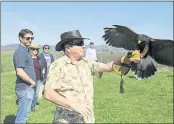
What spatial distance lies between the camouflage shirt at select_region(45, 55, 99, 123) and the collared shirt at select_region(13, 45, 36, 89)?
229 cm

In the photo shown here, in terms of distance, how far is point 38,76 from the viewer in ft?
31.9

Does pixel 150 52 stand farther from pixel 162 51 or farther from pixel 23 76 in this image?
pixel 23 76

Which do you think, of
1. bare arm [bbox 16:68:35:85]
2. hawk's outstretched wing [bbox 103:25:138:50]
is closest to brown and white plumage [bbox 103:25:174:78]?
hawk's outstretched wing [bbox 103:25:138:50]

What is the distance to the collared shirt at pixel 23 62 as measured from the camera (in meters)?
6.66

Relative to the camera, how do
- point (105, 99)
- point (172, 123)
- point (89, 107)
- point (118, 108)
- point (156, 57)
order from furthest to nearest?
point (105, 99), point (118, 108), point (172, 123), point (156, 57), point (89, 107)

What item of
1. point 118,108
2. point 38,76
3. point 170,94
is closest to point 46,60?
point 38,76

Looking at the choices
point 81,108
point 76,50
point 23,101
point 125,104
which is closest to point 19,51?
point 23,101

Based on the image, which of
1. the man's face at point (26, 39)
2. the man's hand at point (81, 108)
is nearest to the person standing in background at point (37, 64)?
the man's face at point (26, 39)

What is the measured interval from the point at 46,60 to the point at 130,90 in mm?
4621

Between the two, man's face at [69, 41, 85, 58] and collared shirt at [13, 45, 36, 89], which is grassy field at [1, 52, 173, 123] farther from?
man's face at [69, 41, 85, 58]

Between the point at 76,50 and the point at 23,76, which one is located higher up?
the point at 76,50

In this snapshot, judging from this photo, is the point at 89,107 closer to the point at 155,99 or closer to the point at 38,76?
the point at 38,76

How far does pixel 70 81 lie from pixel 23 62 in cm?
243

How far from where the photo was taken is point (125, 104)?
1144 centimetres
